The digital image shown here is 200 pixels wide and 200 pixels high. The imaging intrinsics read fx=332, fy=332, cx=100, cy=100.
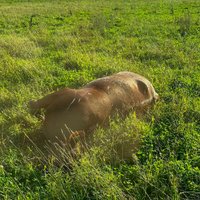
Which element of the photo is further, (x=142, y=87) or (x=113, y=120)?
(x=142, y=87)

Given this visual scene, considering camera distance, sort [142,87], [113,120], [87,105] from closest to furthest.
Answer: [87,105], [113,120], [142,87]

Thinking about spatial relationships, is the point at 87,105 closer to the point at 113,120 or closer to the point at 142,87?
the point at 113,120

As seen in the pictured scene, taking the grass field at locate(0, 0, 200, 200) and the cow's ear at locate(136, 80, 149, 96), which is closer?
the grass field at locate(0, 0, 200, 200)

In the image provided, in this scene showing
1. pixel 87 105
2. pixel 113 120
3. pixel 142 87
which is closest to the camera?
pixel 87 105

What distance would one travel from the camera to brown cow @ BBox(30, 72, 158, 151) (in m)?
4.30

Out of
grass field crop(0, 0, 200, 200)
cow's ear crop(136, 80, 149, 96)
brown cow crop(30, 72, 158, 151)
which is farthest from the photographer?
cow's ear crop(136, 80, 149, 96)

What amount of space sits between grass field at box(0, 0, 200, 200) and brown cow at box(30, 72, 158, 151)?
21 centimetres

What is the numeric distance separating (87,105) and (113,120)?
0.51 metres

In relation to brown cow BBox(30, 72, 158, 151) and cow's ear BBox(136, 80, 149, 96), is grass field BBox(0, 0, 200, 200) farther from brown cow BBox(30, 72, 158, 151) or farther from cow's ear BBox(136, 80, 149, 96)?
cow's ear BBox(136, 80, 149, 96)

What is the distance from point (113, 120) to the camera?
470cm

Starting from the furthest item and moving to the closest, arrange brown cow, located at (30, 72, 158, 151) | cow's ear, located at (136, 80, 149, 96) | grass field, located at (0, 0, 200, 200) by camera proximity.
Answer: cow's ear, located at (136, 80, 149, 96) < brown cow, located at (30, 72, 158, 151) < grass field, located at (0, 0, 200, 200)

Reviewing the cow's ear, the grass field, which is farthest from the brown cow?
the grass field

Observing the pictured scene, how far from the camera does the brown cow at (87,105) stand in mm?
4297

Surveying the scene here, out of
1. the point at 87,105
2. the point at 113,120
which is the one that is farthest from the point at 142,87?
the point at 87,105
